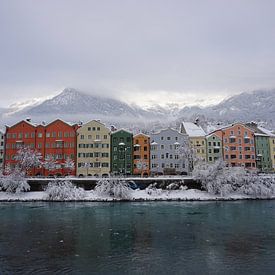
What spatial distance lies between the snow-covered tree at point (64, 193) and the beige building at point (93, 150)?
74.4 feet

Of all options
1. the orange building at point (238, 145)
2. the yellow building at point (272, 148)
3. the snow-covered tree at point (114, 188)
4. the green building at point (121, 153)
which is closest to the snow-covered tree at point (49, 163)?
the green building at point (121, 153)

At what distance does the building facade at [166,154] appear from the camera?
303ft

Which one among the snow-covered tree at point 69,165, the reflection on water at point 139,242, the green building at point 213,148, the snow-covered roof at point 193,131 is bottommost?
the reflection on water at point 139,242

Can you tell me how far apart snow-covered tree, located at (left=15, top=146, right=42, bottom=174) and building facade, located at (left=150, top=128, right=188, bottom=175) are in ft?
105

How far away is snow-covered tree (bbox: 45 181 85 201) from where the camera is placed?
65025mm

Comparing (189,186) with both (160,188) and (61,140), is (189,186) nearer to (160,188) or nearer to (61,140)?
(160,188)

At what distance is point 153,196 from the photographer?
65.8 m

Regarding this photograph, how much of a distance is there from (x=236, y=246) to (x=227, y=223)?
36.9 feet

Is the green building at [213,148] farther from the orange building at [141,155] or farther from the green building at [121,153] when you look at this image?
the green building at [121,153]

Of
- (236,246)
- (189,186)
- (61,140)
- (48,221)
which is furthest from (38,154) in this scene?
(236,246)

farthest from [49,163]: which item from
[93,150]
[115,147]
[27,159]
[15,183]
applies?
[115,147]

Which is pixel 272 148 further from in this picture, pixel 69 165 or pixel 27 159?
pixel 27 159

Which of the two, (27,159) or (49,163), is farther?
(49,163)

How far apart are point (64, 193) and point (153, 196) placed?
18292mm
